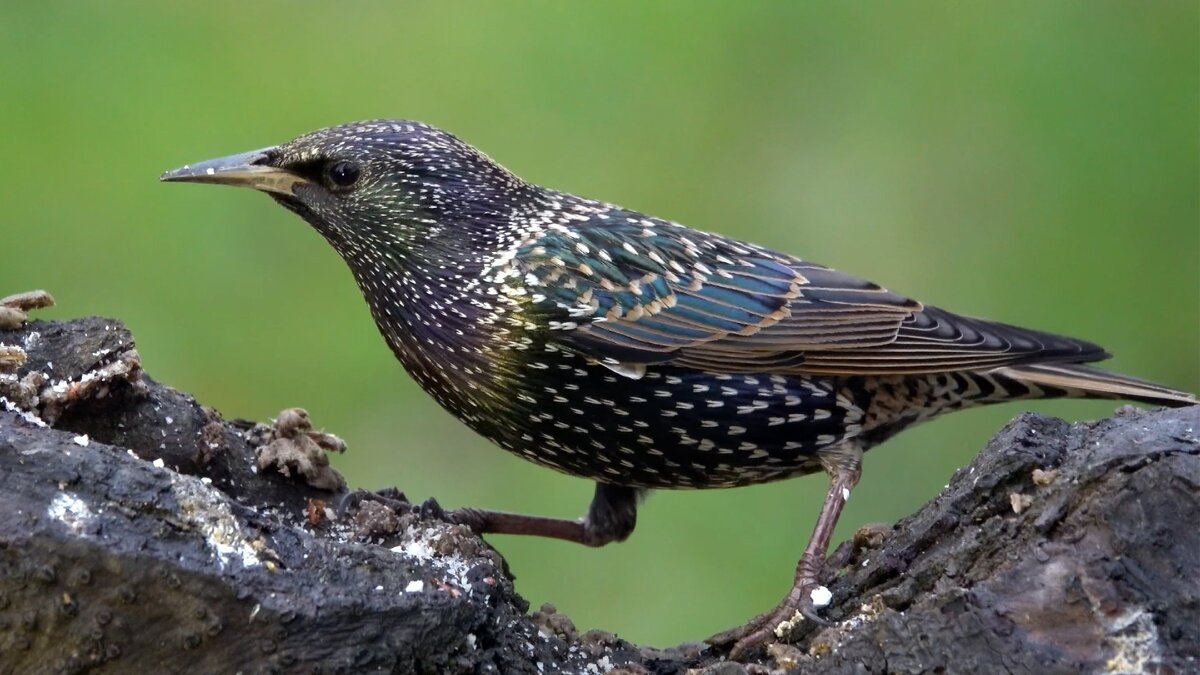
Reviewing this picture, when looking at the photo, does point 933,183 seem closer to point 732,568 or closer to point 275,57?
point 732,568

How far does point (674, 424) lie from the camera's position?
396 centimetres

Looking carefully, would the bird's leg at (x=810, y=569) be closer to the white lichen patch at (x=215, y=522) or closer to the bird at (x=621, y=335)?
the bird at (x=621, y=335)

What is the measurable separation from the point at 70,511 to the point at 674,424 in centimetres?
184

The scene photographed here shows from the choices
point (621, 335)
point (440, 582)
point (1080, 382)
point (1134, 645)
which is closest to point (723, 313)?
point (621, 335)

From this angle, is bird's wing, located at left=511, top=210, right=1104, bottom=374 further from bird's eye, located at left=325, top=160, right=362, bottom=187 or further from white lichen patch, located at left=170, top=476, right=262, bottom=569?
white lichen patch, located at left=170, top=476, right=262, bottom=569

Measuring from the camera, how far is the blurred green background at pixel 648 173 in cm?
690

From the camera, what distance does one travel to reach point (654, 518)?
6.95 metres

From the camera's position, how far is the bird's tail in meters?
4.23

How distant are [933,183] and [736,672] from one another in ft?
18.6

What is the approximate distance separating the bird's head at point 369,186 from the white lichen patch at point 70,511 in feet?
5.44

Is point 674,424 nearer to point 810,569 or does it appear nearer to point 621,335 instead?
point 621,335

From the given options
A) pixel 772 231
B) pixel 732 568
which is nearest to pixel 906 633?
pixel 732 568

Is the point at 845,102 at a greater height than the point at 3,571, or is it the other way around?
the point at 845,102

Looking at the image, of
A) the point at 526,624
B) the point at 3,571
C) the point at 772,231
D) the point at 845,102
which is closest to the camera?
the point at 3,571
